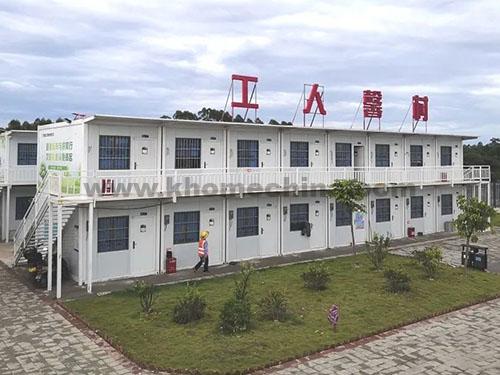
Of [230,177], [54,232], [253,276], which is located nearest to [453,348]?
[253,276]

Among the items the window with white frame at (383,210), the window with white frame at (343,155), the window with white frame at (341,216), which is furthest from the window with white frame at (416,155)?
the window with white frame at (341,216)

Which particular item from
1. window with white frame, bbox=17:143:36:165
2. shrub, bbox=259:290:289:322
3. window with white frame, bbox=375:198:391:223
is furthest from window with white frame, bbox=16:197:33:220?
window with white frame, bbox=375:198:391:223

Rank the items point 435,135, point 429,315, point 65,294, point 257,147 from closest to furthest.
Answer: point 429,315, point 65,294, point 257,147, point 435,135

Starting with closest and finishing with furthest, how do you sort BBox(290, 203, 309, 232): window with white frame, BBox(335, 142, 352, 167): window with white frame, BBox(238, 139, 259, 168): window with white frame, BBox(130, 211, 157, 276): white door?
BBox(130, 211, 157, 276): white door, BBox(238, 139, 259, 168): window with white frame, BBox(290, 203, 309, 232): window with white frame, BBox(335, 142, 352, 167): window with white frame

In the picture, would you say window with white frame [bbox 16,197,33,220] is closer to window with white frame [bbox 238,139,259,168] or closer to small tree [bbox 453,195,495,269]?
window with white frame [bbox 238,139,259,168]

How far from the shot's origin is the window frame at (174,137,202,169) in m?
19.6

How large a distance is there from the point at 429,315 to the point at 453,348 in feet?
8.27

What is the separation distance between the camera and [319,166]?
80.6 feet

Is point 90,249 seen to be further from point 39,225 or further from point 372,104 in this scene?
point 372,104

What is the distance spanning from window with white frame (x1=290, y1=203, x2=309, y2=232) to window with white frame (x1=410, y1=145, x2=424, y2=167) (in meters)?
8.92

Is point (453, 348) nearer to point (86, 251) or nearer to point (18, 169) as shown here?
point (86, 251)

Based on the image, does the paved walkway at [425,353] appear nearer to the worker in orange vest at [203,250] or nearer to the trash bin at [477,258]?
the trash bin at [477,258]

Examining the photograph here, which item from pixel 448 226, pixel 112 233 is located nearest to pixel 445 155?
pixel 448 226

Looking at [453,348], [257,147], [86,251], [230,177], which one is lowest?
[453,348]
